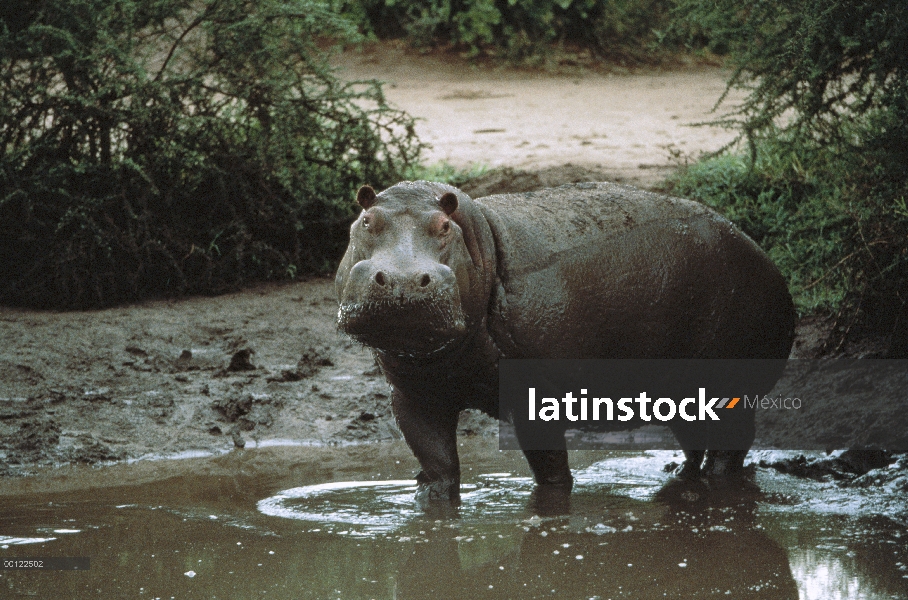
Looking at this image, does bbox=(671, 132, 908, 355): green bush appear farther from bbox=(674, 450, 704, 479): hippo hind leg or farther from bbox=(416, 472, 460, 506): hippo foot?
bbox=(416, 472, 460, 506): hippo foot

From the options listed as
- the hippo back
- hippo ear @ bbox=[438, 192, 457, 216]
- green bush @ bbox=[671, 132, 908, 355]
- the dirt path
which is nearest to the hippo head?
hippo ear @ bbox=[438, 192, 457, 216]

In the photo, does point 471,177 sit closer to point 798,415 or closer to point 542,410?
Result: point 798,415

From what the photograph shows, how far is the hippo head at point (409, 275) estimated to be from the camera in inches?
189

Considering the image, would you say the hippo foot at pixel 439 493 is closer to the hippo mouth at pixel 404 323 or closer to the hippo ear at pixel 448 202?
the hippo mouth at pixel 404 323

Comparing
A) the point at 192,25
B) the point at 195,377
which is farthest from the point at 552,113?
the point at 195,377

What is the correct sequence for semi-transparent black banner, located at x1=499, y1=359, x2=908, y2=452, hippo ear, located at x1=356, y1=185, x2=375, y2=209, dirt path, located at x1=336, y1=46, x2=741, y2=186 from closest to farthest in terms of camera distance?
hippo ear, located at x1=356, y1=185, x2=375, y2=209, semi-transparent black banner, located at x1=499, y1=359, x2=908, y2=452, dirt path, located at x1=336, y1=46, x2=741, y2=186

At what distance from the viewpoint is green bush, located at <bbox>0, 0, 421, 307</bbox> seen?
29.1ft

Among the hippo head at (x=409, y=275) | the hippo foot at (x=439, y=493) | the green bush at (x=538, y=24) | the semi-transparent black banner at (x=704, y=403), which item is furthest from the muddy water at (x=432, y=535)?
the green bush at (x=538, y=24)

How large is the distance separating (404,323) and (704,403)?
2.21 metres

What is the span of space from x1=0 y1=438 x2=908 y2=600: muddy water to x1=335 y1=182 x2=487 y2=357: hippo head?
89cm

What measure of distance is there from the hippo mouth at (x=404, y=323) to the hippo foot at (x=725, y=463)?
222cm

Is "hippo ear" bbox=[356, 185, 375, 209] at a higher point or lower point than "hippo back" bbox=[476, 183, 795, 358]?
higher

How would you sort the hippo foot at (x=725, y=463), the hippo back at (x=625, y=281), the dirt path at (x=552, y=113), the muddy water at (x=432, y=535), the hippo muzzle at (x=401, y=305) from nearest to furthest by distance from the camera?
the muddy water at (x=432, y=535), the hippo muzzle at (x=401, y=305), the hippo back at (x=625, y=281), the hippo foot at (x=725, y=463), the dirt path at (x=552, y=113)

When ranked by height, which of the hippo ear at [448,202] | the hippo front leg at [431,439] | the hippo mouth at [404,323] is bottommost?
the hippo front leg at [431,439]
